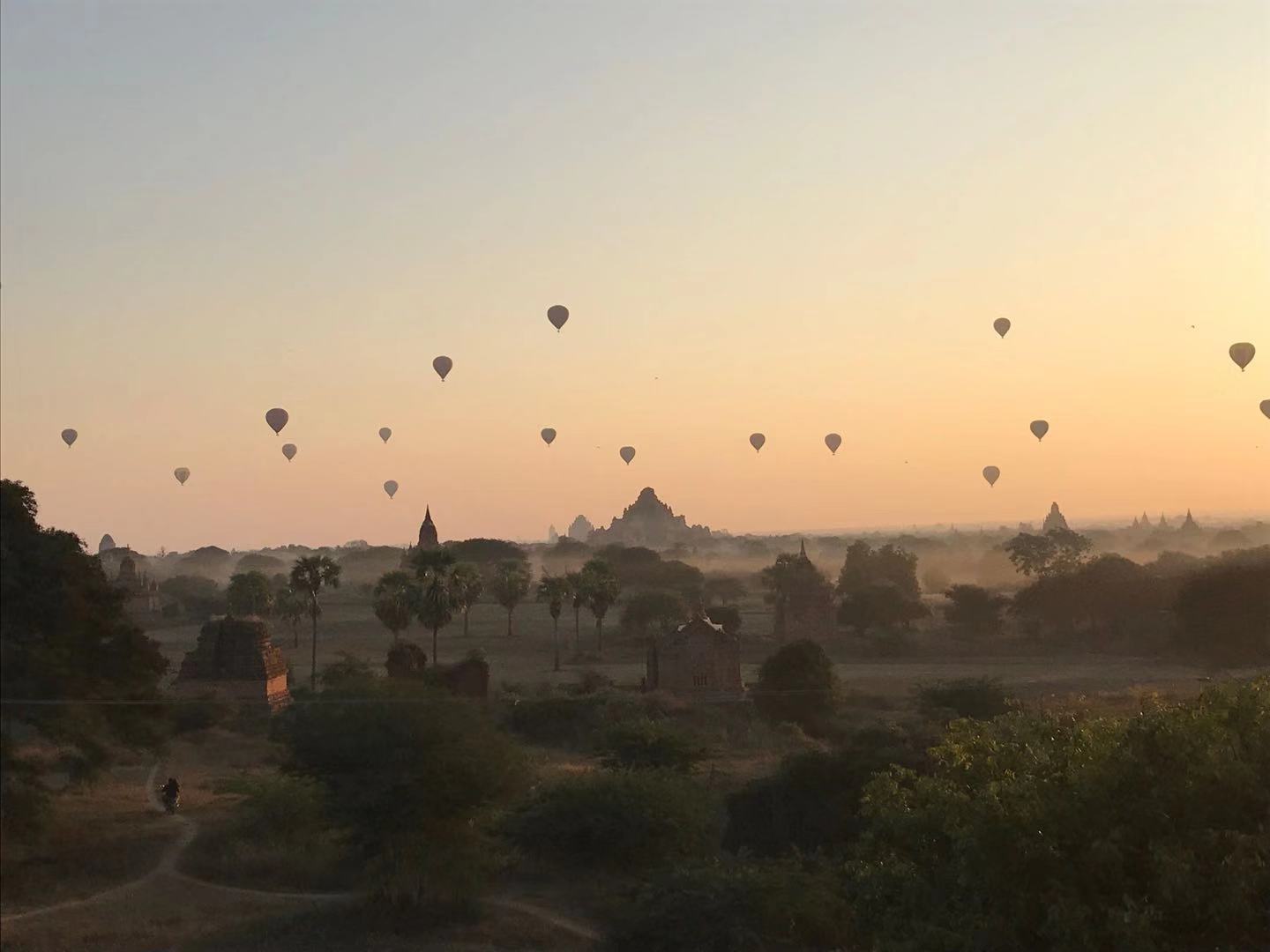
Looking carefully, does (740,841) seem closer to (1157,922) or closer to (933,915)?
(933,915)

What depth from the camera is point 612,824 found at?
2764 cm

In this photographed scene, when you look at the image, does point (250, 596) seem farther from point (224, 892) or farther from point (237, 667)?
point (224, 892)

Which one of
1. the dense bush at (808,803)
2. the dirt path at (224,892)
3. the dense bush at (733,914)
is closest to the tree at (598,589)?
the dense bush at (808,803)

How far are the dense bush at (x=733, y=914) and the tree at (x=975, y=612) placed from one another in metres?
61.3

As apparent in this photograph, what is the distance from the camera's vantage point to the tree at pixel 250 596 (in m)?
79.3

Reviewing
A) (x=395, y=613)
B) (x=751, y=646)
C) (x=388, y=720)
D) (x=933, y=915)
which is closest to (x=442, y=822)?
(x=388, y=720)

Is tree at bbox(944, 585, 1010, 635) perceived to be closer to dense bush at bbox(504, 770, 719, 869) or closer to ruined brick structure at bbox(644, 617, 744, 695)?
ruined brick structure at bbox(644, 617, 744, 695)

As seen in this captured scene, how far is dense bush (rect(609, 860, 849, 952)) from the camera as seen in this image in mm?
22391

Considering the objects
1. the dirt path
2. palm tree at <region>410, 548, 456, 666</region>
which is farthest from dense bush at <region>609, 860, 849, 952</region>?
palm tree at <region>410, 548, 456, 666</region>

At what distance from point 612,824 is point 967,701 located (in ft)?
70.4

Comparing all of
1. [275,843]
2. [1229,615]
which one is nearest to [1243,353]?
[1229,615]

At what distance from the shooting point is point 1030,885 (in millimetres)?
15578

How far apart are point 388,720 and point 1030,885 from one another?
13.7 m

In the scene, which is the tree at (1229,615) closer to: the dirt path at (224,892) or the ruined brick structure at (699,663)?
the ruined brick structure at (699,663)
